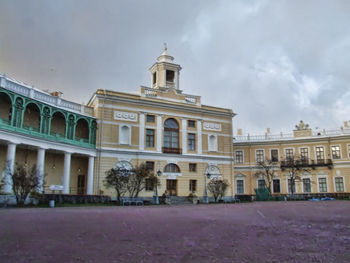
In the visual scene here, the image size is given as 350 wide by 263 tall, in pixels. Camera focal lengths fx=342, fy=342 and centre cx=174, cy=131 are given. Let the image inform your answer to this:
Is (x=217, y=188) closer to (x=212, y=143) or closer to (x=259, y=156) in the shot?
A: (x=212, y=143)

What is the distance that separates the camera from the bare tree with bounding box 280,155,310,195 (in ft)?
132

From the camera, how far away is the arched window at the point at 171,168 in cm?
3348

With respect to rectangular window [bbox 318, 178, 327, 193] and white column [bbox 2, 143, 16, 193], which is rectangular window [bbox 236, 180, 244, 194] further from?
white column [bbox 2, 143, 16, 193]

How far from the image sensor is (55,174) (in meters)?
28.9

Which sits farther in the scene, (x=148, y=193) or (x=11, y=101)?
(x=148, y=193)

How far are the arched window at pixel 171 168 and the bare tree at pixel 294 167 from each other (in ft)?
48.4

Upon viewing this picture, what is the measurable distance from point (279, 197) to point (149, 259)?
3315 cm

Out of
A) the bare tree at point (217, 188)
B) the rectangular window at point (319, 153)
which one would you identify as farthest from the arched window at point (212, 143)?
the rectangular window at point (319, 153)

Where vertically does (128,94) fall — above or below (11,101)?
above

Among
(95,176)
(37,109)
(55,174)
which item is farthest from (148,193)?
(37,109)

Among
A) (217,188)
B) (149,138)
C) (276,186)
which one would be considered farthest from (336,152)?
(149,138)

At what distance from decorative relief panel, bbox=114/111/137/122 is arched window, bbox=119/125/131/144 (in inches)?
32.7

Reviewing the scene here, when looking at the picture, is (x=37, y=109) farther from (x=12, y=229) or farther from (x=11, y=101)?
(x=12, y=229)

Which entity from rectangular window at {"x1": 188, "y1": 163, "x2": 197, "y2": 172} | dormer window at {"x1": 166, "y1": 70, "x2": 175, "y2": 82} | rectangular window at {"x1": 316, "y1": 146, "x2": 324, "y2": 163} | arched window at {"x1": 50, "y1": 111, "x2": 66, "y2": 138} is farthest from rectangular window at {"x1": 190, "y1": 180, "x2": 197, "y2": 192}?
rectangular window at {"x1": 316, "y1": 146, "x2": 324, "y2": 163}
